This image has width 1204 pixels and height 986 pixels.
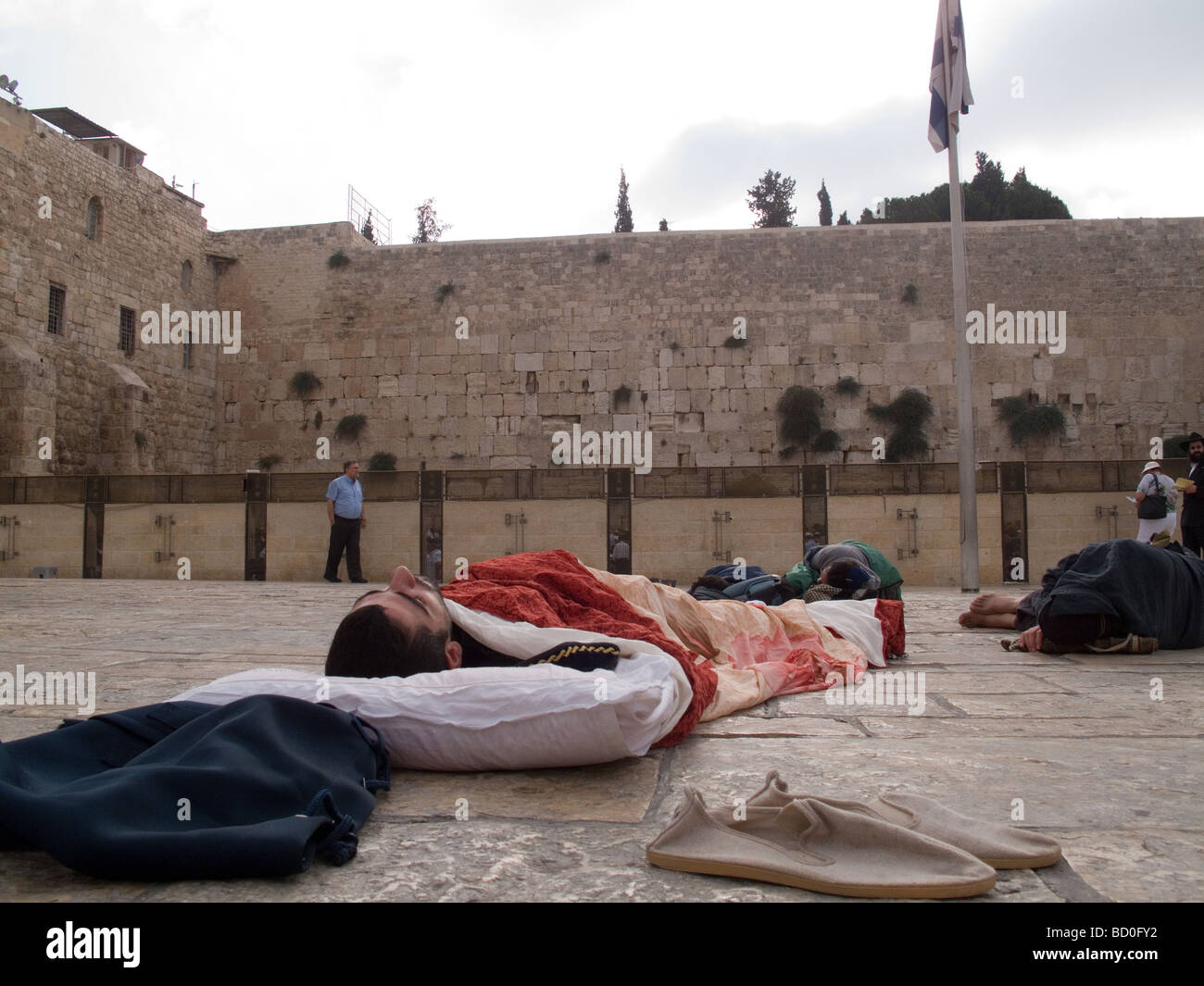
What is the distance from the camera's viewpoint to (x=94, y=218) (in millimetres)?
17375

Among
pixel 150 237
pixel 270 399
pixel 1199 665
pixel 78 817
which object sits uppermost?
pixel 150 237

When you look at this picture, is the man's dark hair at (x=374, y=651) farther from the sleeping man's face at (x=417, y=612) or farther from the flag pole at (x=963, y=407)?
the flag pole at (x=963, y=407)

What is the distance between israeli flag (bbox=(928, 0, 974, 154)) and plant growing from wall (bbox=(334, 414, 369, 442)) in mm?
12778

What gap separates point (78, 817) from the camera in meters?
1.49

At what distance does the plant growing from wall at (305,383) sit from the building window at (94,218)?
15.4ft

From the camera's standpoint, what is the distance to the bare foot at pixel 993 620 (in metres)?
5.76

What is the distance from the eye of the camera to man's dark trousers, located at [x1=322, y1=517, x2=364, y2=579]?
1146 cm

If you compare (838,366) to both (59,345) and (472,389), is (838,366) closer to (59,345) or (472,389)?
(472,389)

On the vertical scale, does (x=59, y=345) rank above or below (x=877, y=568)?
above

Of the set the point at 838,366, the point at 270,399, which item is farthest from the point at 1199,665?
the point at 270,399

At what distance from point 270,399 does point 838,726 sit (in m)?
19.5

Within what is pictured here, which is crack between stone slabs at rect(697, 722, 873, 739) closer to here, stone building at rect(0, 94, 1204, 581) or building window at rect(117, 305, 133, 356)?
stone building at rect(0, 94, 1204, 581)

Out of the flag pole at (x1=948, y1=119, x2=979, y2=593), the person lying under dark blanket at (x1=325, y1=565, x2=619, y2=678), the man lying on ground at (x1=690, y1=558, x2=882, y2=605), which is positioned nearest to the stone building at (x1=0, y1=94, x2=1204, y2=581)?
the flag pole at (x1=948, y1=119, x2=979, y2=593)

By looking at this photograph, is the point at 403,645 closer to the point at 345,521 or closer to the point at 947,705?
the point at 947,705
